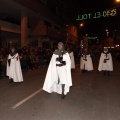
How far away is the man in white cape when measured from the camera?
8.90 m

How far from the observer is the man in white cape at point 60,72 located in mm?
8898

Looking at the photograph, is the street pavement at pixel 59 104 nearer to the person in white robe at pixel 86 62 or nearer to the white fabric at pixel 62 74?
the white fabric at pixel 62 74

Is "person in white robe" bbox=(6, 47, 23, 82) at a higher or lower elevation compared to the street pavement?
higher

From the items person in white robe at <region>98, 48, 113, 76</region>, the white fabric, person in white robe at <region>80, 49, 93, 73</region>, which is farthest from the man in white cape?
person in white robe at <region>80, 49, 93, 73</region>

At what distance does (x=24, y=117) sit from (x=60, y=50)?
10.5 ft

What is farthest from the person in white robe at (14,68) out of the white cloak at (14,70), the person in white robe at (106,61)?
the person in white robe at (106,61)

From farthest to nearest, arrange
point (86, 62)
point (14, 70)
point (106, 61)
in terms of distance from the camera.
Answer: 1. point (86, 62)
2. point (106, 61)
3. point (14, 70)

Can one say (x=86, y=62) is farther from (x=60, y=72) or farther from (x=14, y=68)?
(x=60, y=72)

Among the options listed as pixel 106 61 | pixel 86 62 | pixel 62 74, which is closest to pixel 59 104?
pixel 62 74

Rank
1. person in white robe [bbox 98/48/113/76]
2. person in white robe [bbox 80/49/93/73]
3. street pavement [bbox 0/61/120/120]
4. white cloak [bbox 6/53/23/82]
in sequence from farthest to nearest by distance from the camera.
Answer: person in white robe [bbox 80/49/93/73] < person in white robe [bbox 98/48/113/76] < white cloak [bbox 6/53/23/82] < street pavement [bbox 0/61/120/120]

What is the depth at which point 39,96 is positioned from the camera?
30.4 ft

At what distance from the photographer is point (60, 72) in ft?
29.5

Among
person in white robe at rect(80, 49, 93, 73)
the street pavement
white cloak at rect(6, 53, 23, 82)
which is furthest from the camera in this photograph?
person in white robe at rect(80, 49, 93, 73)

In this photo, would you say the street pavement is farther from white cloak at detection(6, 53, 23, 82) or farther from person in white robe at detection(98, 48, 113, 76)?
person in white robe at detection(98, 48, 113, 76)
